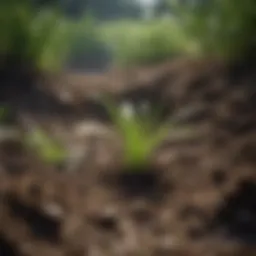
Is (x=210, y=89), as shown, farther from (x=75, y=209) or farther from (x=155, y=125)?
(x=75, y=209)

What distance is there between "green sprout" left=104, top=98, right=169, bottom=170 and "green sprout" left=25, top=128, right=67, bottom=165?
20cm

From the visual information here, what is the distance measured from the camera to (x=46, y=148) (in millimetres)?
1559

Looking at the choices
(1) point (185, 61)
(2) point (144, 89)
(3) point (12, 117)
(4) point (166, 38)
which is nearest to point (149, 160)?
(3) point (12, 117)

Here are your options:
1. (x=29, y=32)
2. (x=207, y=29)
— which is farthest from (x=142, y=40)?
(x=29, y=32)

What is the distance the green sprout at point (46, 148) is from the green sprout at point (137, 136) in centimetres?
20

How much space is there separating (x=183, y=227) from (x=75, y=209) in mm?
275

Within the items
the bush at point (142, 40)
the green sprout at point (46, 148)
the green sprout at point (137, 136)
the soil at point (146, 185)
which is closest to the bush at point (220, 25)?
the soil at point (146, 185)

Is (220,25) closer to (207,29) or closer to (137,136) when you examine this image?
(207,29)

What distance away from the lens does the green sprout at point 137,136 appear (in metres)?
1.57

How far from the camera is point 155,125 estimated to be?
5.98 feet

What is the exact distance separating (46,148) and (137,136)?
0.92 feet

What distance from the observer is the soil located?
3.73ft

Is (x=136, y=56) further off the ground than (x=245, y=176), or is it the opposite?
(x=136, y=56)

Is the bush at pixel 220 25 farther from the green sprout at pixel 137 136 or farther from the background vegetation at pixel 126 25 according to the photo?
the green sprout at pixel 137 136
